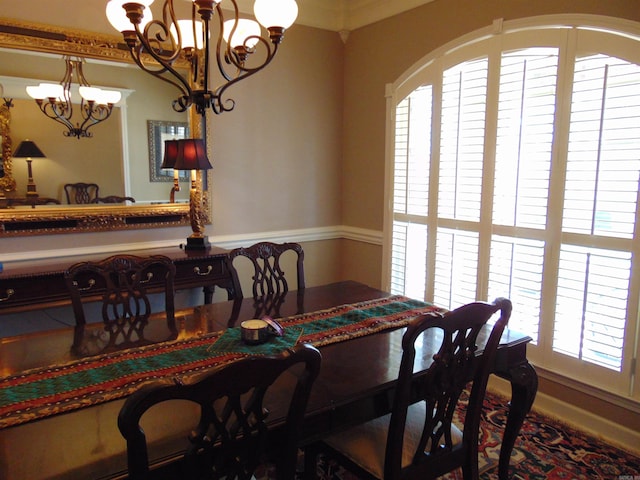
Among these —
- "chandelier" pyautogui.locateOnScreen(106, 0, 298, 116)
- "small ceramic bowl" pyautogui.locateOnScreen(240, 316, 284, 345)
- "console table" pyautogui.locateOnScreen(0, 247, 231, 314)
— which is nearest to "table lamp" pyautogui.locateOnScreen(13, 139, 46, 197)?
"console table" pyautogui.locateOnScreen(0, 247, 231, 314)

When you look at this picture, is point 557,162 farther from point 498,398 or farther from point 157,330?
point 157,330

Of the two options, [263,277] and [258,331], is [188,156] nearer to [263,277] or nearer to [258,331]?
[263,277]

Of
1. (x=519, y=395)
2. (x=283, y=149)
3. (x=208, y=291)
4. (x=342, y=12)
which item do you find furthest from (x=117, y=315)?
(x=342, y=12)

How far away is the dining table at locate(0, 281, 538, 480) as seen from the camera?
1.15 metres

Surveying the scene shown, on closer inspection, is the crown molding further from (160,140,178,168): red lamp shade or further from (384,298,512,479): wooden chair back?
(384,298,512,479): wooden chair back

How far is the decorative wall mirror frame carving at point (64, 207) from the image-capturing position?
273 cm

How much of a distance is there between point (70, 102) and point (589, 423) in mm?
3639

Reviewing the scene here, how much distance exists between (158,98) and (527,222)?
256 centimetres

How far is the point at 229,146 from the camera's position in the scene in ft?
11.7

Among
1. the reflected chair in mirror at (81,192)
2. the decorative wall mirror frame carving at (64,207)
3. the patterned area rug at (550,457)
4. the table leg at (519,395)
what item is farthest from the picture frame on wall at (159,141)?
the table leg at (519,395)

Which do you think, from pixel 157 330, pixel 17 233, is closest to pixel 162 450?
pixel 157 330

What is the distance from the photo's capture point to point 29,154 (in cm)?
280

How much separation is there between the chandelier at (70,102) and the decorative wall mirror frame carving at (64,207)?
0.07 m

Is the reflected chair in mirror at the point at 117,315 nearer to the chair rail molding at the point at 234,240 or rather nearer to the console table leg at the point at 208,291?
the chair rail molding at the point at 234,240
